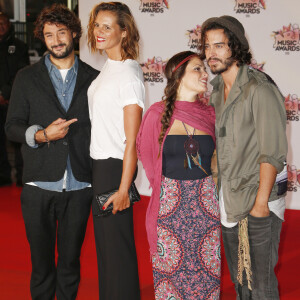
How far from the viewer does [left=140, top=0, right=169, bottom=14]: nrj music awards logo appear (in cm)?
655

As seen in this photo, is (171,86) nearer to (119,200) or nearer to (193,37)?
(119,200)

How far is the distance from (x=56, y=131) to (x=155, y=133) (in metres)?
0.53

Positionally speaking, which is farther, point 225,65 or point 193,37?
point 193,37

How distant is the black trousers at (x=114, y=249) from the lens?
3.04 meters

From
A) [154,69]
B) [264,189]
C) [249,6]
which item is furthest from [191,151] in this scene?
[154,69]

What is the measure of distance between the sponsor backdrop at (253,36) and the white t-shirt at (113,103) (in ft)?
11.7

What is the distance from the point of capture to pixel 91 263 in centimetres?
459

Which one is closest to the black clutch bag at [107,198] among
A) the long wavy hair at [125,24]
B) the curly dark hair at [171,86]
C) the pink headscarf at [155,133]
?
the pink headscarf at [155,133]

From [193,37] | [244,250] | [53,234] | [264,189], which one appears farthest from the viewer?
[193,37]

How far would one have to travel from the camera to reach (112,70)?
300 centimetres

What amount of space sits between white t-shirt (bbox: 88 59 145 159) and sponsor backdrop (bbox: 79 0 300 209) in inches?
141

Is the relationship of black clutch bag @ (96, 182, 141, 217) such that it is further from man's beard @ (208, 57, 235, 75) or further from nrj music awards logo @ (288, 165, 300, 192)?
nrj music awards logo @ (288, 165, 300, 192)

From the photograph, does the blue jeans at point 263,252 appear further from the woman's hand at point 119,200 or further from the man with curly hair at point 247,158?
the woman's hand at point 119,200

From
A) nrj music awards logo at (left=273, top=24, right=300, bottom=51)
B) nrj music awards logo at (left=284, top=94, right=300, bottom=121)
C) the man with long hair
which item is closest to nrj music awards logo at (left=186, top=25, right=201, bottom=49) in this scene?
nrj music awards logo at (left=273, top=24, right=300, bottom=51)
